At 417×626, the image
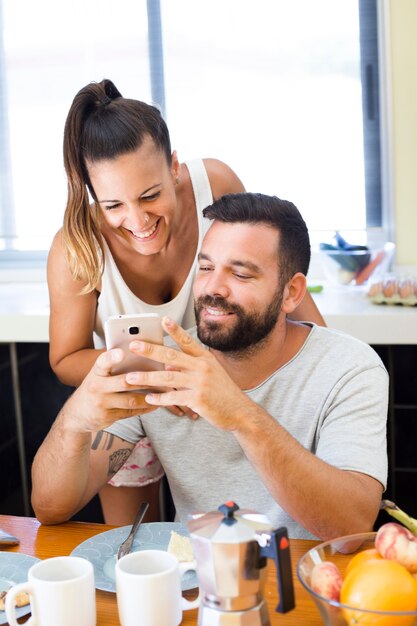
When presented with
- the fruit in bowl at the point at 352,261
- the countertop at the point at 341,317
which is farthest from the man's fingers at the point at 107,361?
the fruit in bowl at the point at 352,261

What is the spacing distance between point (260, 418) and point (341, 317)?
113cm

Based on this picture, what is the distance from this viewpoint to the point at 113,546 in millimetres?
1335

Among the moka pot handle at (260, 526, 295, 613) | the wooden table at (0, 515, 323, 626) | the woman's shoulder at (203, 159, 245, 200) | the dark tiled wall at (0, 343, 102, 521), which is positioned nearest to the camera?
the moka pot handle at (260, 526, 295, 613)

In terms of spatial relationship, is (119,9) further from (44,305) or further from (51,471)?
(51,471)

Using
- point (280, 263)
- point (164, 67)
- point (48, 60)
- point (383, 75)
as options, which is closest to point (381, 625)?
point (280, 263)

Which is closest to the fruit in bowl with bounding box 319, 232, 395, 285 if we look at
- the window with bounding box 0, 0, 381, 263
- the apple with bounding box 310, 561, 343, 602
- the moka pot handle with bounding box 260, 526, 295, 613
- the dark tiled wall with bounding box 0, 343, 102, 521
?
the window with bounding box 0, 0, 381, 263

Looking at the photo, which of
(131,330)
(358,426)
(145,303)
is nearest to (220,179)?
(145,303)

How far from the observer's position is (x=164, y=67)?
309 centimetres

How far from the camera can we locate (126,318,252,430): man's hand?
128 cm

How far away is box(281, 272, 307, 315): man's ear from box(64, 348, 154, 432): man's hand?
1.36 ft

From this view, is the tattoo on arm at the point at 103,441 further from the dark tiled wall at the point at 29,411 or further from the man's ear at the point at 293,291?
the dark tiled wall at the point at 29,411

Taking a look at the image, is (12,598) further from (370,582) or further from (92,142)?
(92,142)

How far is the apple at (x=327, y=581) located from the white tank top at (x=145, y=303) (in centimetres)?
110

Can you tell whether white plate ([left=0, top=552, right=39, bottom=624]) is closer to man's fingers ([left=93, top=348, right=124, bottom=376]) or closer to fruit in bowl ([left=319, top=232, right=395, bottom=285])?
man's fingers ([left=93, top=348, right=124, bottom=376])
